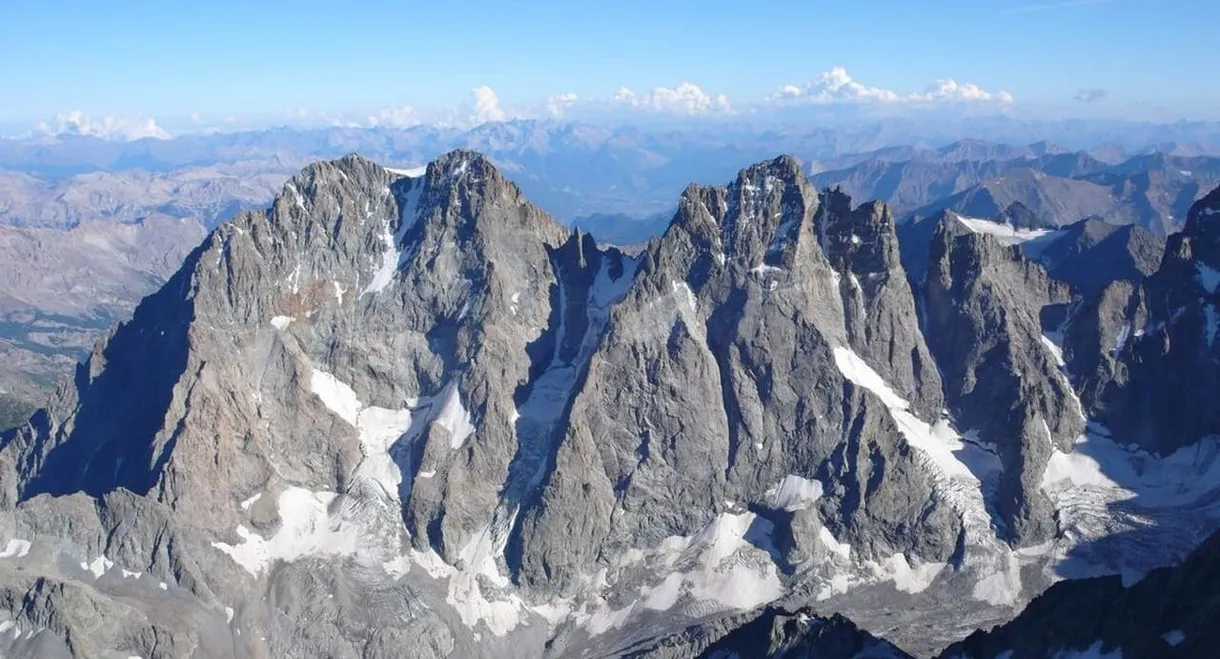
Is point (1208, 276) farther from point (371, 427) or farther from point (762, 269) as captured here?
point (371, 427)

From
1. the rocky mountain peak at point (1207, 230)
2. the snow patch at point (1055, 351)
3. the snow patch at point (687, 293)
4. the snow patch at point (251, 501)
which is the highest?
the rocky mountain peak at point (1207, 230)

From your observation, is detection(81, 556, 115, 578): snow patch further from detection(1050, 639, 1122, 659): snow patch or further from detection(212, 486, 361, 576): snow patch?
detection(1050, 639, 1122, 659): snow patch

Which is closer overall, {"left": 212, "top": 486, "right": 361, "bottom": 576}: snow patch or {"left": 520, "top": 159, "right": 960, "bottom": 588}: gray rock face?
{"left": 212, "top": 486, "right": 361, "bottom": 576}: snow patch

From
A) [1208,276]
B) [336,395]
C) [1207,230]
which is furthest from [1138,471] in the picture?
[336,395]

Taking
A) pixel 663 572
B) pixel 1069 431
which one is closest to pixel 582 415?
pixel 663 572

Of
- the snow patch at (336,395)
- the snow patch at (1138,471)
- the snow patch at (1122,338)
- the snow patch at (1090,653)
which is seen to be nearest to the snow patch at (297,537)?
the snow patch at (336,395)

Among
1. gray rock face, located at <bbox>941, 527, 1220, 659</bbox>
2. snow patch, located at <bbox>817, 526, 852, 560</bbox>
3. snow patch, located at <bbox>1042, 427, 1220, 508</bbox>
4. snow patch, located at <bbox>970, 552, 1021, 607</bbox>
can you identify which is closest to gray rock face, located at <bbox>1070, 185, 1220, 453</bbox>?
snow patch, located at <bbox>1042, 427, 1220, 508</bbox>

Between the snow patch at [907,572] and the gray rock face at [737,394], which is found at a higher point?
the gray rock face at [737,394]

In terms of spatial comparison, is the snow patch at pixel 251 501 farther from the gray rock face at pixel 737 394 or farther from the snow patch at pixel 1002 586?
the snow patch at pixel 1002 586

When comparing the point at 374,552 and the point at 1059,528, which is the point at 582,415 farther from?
the point at 1059,528
